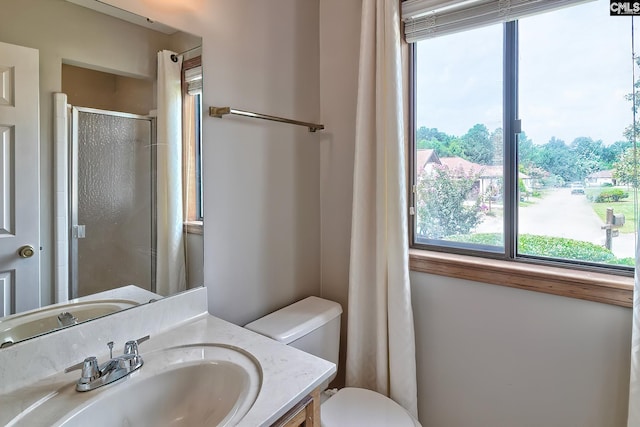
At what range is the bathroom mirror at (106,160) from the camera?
0.86 meters

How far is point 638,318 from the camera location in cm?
101

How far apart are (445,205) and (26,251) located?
4.91 ft

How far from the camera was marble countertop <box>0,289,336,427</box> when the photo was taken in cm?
73

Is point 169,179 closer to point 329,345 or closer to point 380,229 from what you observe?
point 380,229

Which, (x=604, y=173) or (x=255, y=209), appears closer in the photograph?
(x=604, y=173)

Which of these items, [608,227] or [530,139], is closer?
[608,227]

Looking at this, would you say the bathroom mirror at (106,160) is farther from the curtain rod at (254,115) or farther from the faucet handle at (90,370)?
the faucet handle at (90,370)

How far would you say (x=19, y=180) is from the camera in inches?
32.3

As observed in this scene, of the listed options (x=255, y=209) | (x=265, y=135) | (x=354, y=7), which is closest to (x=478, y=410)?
(x=255, y=209)

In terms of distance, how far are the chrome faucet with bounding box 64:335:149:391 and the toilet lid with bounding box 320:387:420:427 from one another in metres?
0.71

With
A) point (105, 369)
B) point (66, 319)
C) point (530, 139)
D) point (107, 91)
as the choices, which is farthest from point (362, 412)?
point (107, 91)

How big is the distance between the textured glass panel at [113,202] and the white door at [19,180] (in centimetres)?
10

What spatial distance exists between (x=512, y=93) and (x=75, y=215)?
1.59 m

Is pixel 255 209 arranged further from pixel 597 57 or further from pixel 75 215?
pixel 597 57
